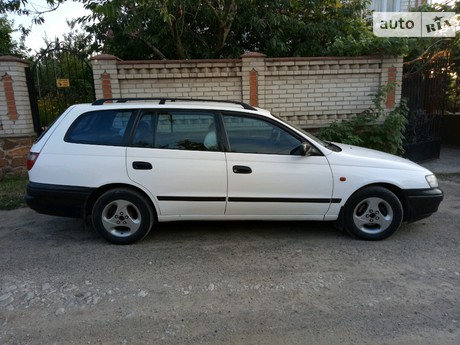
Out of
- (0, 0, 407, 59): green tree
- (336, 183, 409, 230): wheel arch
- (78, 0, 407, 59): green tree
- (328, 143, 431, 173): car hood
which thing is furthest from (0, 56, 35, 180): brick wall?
(336, 183, 409, 230): wheel arch

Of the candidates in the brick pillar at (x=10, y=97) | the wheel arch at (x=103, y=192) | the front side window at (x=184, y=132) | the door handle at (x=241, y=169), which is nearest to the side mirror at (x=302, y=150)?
the door handle at (x=241, y=169)

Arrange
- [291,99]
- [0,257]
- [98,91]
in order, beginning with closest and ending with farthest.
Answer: [0,257] → [98,91] → [291,99]

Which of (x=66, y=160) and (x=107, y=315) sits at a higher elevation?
(x=66, y=160)

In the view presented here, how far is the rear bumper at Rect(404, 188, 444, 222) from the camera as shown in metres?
4.11

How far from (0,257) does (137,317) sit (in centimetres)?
210

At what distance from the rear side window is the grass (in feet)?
8.20

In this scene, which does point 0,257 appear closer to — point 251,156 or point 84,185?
point 84,185

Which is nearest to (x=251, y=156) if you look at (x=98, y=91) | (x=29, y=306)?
(x=29, y=306)

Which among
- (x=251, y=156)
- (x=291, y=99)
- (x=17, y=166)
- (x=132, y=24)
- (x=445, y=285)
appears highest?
(x=132, y=24)

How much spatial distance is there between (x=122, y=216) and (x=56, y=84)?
16.4 feet

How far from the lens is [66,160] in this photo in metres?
3.96

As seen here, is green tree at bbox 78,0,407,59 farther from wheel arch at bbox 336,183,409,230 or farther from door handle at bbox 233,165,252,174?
door handle at bbox 233,165,252,174

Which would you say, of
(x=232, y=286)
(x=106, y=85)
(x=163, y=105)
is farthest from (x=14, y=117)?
(x=232, y=286)

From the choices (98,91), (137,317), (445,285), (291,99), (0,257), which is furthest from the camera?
(291,99)
